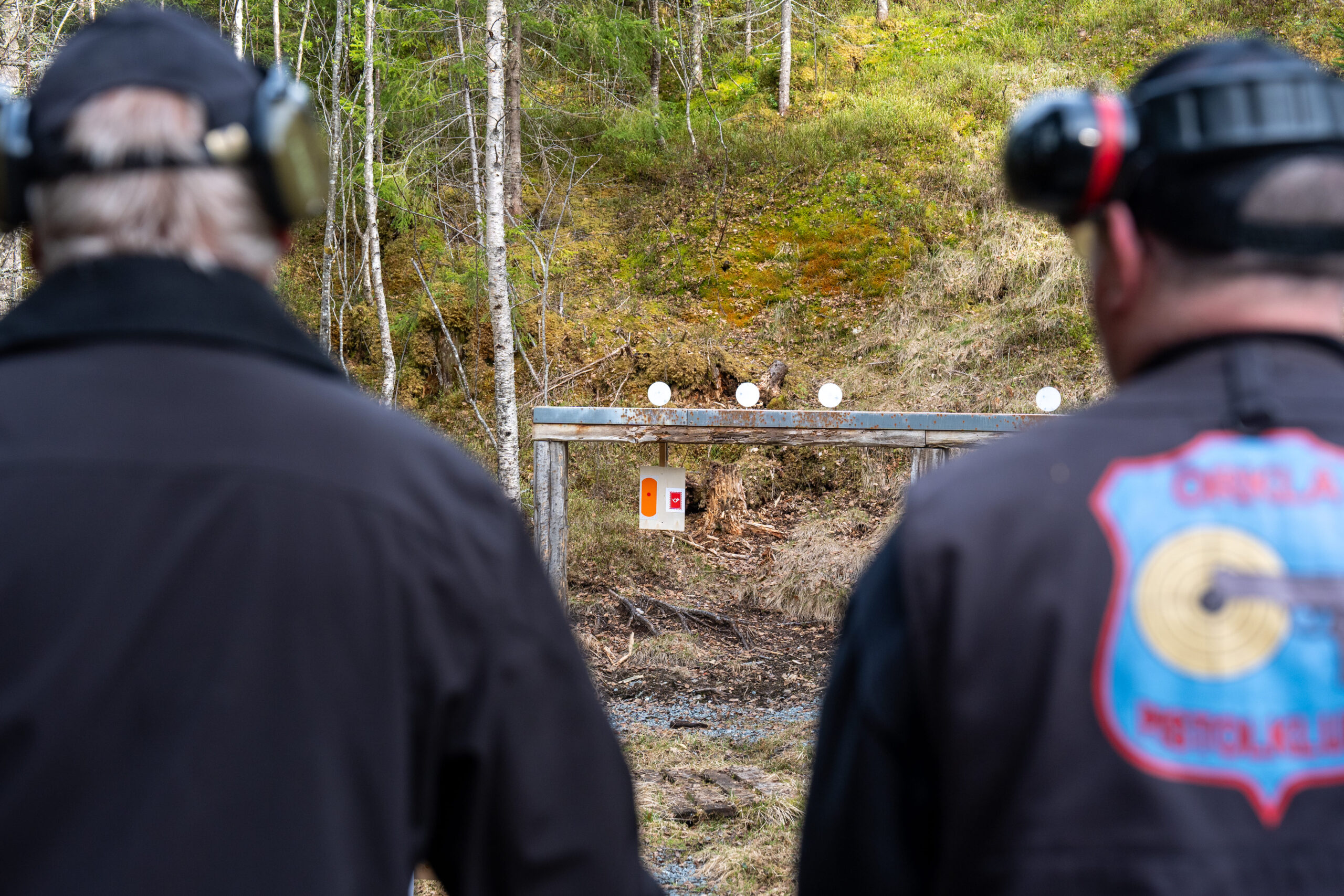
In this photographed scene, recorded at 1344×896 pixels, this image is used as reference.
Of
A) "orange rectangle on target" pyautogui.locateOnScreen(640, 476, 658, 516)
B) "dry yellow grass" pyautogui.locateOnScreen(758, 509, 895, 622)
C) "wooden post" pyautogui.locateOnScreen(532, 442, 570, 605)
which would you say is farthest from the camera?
"dry yellow grass" pyautogui.locateOnScreen(758, 509, 895, 622)

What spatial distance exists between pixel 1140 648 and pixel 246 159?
3.47 ft

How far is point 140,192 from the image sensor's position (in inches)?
39.4

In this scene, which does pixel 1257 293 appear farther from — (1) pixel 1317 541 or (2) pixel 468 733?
(2) pixel 468 733

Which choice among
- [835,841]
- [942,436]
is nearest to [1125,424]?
[835,841]

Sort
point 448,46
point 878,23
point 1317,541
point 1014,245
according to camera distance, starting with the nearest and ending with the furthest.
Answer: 1. point 1317,541
2. point 448,46
3. point 1014,245
4. point 878,23

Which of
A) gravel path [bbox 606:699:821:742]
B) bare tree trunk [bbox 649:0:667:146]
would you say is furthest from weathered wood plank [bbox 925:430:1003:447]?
bare tree trunk [bbox 649:0:667:146]

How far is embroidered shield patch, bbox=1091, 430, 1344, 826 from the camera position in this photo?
0.88 meters

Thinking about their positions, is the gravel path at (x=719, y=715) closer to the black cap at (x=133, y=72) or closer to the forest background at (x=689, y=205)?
the forest background at (x=689, y=205)

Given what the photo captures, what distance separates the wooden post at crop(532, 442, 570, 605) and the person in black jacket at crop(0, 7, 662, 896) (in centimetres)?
655

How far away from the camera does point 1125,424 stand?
96 cm

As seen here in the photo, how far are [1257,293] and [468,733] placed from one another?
0.94 metres

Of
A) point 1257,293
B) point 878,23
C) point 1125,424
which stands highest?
point 878,23

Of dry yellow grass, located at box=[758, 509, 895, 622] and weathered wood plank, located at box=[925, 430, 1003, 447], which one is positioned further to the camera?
dry yellow grass, located at box=[758, 509, 895, 622]

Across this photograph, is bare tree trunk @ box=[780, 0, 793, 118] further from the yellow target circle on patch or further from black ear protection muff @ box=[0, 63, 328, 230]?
the yellow target circle on patch
